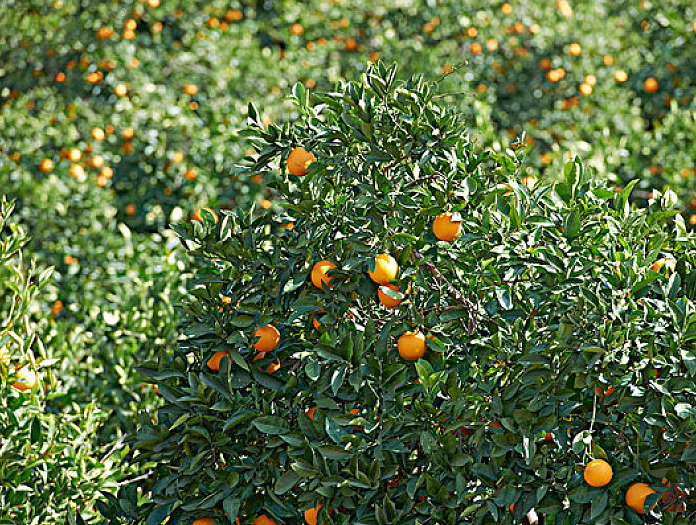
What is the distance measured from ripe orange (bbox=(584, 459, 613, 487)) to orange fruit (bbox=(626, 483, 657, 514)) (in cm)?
6

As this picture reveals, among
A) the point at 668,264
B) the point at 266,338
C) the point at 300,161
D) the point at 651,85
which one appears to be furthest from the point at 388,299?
the point at 651,85

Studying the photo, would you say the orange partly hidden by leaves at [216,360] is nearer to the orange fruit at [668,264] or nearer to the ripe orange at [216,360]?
the ripe orange at [216,360]

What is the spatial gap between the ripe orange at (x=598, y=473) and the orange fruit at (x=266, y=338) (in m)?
0.75

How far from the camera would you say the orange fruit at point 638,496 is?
159 cm

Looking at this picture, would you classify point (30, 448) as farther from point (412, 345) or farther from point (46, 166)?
point (46, 166)

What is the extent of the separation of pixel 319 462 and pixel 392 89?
886mm

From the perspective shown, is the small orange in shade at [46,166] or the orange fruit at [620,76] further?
the orange fruit at [620,76]

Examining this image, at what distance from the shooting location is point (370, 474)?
1.67 meters

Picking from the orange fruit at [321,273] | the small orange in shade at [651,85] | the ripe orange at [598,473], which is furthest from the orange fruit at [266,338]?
the small orange in shade at [651,85]

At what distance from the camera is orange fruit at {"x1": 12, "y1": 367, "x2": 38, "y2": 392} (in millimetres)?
2398

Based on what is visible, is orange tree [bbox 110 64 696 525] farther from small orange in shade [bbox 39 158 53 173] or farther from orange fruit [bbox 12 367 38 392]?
small orange in shade [bbox 39 158 53 173]

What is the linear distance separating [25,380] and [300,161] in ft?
3.76

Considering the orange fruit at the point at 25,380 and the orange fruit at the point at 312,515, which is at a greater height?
the orange fruit at the point at 312,515

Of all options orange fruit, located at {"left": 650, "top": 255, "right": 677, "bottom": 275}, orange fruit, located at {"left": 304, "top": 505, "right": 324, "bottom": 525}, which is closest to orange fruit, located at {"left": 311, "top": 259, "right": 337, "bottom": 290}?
orange fruit, located at {"left": 304, "top": 505, "right": 324, "bottom": 525}
